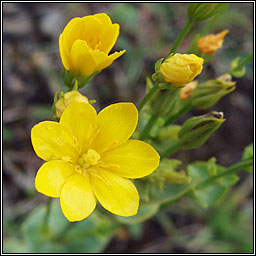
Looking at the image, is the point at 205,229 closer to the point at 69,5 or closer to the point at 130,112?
the point at 130,112

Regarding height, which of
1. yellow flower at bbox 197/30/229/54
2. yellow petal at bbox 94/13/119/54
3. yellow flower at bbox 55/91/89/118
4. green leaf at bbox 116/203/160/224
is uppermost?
yellow petal at bbox 94/13/119/54

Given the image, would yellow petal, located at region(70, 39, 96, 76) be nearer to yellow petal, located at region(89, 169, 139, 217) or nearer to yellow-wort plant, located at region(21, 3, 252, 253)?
yellow-wort plant, located at region(21, 3, 252, 253)

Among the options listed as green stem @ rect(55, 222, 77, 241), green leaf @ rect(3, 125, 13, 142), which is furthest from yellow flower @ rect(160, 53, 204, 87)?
green leaf @ rect(3, 125, 13, 142)

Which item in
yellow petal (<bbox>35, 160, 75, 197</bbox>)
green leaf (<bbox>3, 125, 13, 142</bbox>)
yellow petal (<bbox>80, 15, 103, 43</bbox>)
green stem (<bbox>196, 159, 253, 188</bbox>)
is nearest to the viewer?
yellow petal (<bbox>35, 160, 75, 197</bbox>)

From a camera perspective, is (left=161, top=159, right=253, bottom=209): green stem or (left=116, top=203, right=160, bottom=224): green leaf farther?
(left=116, top=203, right=160, bottom=224): green leaf

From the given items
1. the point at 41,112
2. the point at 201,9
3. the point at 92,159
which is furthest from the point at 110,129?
the point at 41,112

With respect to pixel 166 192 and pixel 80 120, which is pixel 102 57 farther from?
pixel 166 192

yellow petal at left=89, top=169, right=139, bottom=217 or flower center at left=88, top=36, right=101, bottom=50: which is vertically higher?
flower center at left=88, top=36, right=101, bottom=50
